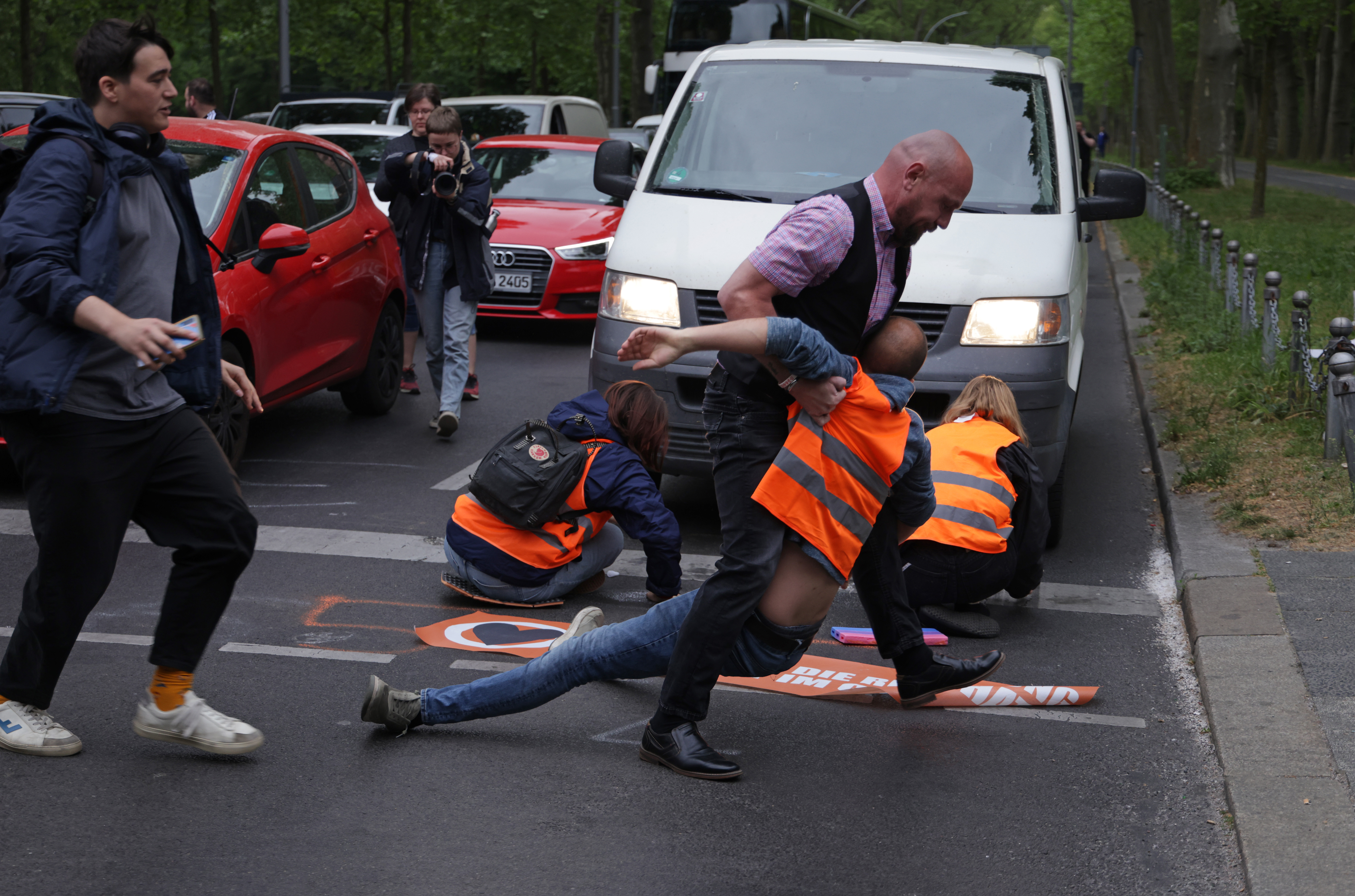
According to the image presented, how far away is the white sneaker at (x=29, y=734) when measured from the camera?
3.95 metres

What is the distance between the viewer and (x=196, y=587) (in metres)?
3.85

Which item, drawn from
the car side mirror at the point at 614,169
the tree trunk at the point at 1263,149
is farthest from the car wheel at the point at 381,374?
the tree trunk at the point at 1263,149

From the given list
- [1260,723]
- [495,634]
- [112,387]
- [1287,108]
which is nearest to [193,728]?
[112,387]

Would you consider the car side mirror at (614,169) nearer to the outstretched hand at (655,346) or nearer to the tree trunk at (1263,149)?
the outstretched hand at (655,346)

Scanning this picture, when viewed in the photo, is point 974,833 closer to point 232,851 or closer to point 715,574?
point 715,574

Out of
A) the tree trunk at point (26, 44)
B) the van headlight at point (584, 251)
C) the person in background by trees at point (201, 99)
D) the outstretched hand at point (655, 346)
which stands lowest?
the van headlight at point (584, 251)

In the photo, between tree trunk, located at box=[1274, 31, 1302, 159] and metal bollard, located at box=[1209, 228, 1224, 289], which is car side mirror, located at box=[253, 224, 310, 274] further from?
tree trunk, located at box=[1274, 31, 1302, 159]

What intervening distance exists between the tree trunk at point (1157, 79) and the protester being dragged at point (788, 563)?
32119 mm

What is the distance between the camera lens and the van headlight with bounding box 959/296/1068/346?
6.21m

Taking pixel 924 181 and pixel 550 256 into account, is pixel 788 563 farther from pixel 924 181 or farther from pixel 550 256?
pixel 550 256

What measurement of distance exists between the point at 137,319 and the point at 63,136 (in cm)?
49

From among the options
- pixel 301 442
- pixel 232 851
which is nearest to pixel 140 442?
pixel 232 851

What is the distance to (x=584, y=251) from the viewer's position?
40.2ft

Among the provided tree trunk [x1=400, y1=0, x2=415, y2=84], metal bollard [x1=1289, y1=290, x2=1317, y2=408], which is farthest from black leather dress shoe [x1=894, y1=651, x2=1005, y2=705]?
tree trunk [x1=400, y1=0, x2=415, y2=84]
